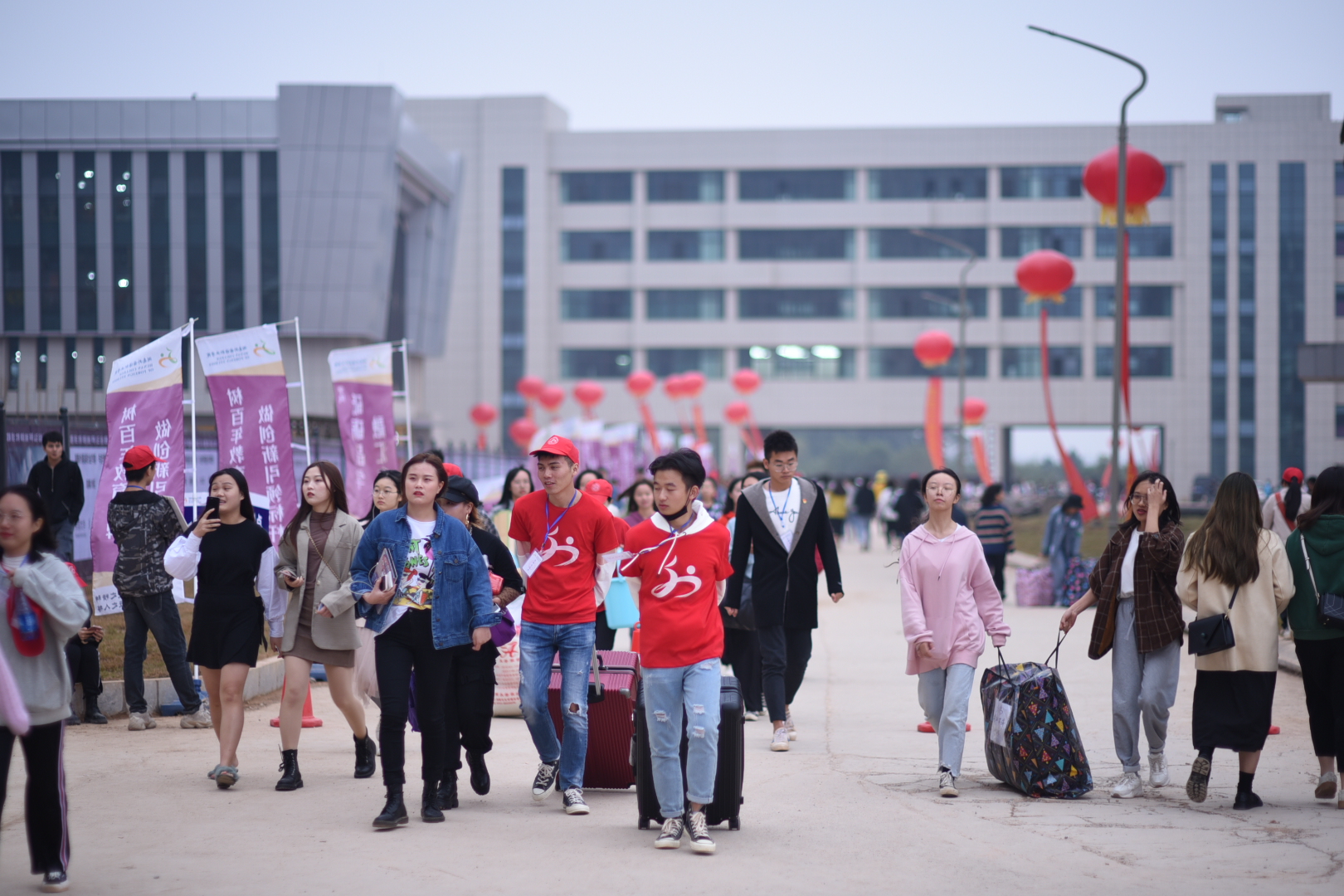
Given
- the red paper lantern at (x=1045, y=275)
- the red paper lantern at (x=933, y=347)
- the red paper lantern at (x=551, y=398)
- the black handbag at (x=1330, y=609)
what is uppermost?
the red paper lantern at (x=1045, y=275)

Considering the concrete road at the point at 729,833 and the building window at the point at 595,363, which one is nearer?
the concrete road at the point at 729,833

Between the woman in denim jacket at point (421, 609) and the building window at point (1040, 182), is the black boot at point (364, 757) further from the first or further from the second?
the building window at point (1040, 182)

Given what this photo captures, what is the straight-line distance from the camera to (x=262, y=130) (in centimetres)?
3778

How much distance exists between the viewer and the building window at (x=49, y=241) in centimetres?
1766

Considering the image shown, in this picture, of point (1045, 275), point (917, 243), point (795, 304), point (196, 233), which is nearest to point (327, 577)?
point (1045, 275)

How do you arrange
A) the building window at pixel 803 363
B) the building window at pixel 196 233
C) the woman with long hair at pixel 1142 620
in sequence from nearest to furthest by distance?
the woman with long hair at pixel 1142 620 < the building window at pixel 196 233 < the building window at pixel 803 363

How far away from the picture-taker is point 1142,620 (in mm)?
7039

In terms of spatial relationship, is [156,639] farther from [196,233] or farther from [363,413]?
[196,233]

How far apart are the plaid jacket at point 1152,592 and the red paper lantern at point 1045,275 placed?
16.4m

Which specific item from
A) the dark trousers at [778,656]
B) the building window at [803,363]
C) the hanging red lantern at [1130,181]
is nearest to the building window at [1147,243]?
the building window at [803,363]

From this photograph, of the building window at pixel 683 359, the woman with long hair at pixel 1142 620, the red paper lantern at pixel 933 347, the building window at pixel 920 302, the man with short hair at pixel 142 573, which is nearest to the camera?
the woman with long hair at pixel 1142 620

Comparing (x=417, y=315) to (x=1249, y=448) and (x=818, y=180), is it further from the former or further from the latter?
(x=1249, y=448)

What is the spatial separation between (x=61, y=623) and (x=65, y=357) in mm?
12585

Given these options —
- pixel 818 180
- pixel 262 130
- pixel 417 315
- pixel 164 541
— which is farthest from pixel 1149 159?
pixel 818 180
